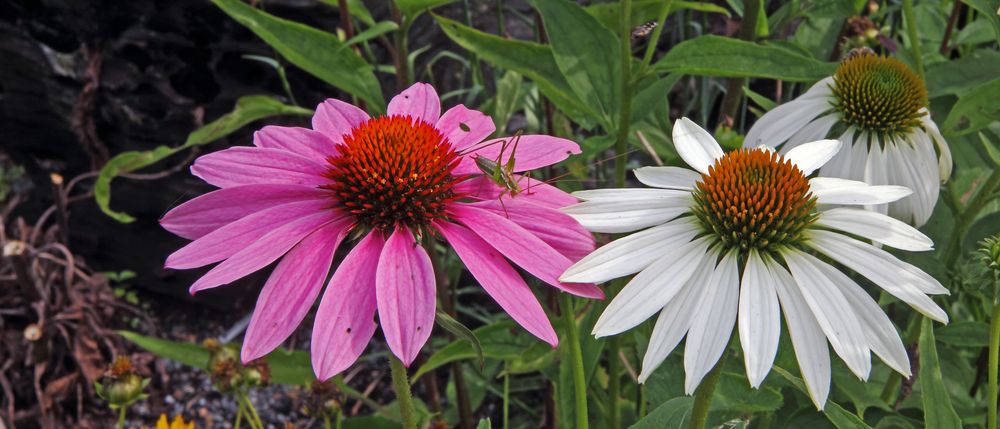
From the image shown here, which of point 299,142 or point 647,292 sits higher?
point 299,142

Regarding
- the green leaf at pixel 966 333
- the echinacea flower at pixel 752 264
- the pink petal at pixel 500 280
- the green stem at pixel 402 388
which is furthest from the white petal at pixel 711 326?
the green leaf at pixel 966 333

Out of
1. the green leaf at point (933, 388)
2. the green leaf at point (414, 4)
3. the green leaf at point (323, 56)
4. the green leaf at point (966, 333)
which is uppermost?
the green leaf at point (414, 4)

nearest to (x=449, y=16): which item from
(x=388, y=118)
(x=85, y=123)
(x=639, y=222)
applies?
(x=85, y=123)

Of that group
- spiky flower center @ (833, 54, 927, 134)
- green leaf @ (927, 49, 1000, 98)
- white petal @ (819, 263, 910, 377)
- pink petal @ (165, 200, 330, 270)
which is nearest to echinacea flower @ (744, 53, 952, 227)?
spiky flower center @ (833, 54, 927, 134)

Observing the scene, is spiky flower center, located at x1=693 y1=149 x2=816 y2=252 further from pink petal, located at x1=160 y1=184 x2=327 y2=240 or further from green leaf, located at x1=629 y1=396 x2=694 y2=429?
pink petal, located at x1=160 y1=184 x2=327 y2=240

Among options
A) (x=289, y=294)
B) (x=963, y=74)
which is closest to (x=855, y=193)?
(x=289, y=294)

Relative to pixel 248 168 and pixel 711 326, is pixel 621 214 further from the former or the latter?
pixel 248 168

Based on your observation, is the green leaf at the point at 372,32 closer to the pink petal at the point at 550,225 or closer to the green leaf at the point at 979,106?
the pink petal at the point at 550,225
